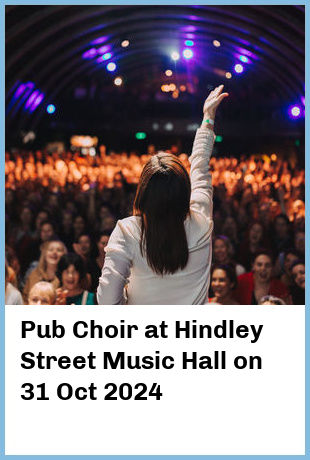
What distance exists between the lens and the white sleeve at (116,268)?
3596 millimetres

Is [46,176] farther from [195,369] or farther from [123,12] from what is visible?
[195,369]

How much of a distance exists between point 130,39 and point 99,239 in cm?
1896

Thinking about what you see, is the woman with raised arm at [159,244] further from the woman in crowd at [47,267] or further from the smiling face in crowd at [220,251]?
the smiling face in crowd at [220,251]

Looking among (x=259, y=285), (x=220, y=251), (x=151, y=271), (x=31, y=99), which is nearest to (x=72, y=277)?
(x=259, y=285)

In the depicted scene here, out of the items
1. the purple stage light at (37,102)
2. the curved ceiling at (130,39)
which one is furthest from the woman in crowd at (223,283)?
the purple stage light at (37,102)

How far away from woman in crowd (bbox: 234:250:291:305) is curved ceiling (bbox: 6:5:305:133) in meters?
10.8

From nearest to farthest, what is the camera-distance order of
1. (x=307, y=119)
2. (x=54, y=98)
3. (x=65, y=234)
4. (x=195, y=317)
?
(x=195, y=317), (x=307, y=119), (x=65, y=234), (x=54, y=98)

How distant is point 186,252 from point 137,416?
993mm

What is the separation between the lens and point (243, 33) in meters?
24.0

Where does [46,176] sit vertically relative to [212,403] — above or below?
above

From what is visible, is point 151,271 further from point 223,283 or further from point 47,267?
point 47,267

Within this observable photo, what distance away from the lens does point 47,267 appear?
905 cm

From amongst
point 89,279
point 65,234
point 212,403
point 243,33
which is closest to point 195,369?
point 212,403

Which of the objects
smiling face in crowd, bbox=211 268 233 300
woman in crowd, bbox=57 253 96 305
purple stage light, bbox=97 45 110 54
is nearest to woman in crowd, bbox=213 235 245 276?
smiling face in crowd, bbox=211 268 233 300
